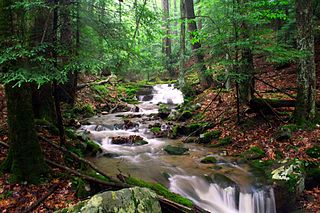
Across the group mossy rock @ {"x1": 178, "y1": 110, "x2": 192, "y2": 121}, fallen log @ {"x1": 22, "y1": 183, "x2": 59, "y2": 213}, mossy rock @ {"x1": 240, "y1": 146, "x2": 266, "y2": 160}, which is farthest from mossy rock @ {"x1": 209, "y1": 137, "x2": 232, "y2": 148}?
fallen log @ {"x1": 22, "y1": 183, "x2": 59, "y2": 213}

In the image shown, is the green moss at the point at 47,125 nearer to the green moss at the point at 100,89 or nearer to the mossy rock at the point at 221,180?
→ the mossy rock at the point at 221,180

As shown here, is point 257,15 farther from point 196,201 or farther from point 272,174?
point 196,201

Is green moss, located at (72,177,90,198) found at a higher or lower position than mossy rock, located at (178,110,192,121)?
higher

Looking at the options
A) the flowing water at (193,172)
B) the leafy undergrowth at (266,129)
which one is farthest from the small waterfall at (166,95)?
the flowing water at (193,172)

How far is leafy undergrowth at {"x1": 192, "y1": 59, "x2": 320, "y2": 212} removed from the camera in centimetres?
752

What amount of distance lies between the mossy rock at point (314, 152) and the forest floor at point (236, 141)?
14 cm

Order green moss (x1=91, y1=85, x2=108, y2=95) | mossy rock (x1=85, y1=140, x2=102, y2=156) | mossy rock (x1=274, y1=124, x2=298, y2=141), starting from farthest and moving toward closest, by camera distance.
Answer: green moss (x1=91, y1=85, x2=108, y2=95), mossy rock (x1=85, y1=140, x2=102, y2=156), mossy rock (x1=274, y1=124, x2=298, y2=141)

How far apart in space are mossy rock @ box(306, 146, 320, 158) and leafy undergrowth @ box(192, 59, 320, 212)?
0.10m

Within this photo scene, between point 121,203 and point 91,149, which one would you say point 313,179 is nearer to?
point 121,203

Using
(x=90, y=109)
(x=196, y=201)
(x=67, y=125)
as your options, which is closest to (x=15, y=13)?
(x=196, y=201)

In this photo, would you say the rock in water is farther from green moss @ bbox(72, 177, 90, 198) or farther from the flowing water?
the flowing water

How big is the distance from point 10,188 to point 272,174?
20.6ft

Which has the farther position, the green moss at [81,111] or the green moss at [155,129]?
the green moss at [81,111]

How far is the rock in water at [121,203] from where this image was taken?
3.76 m
